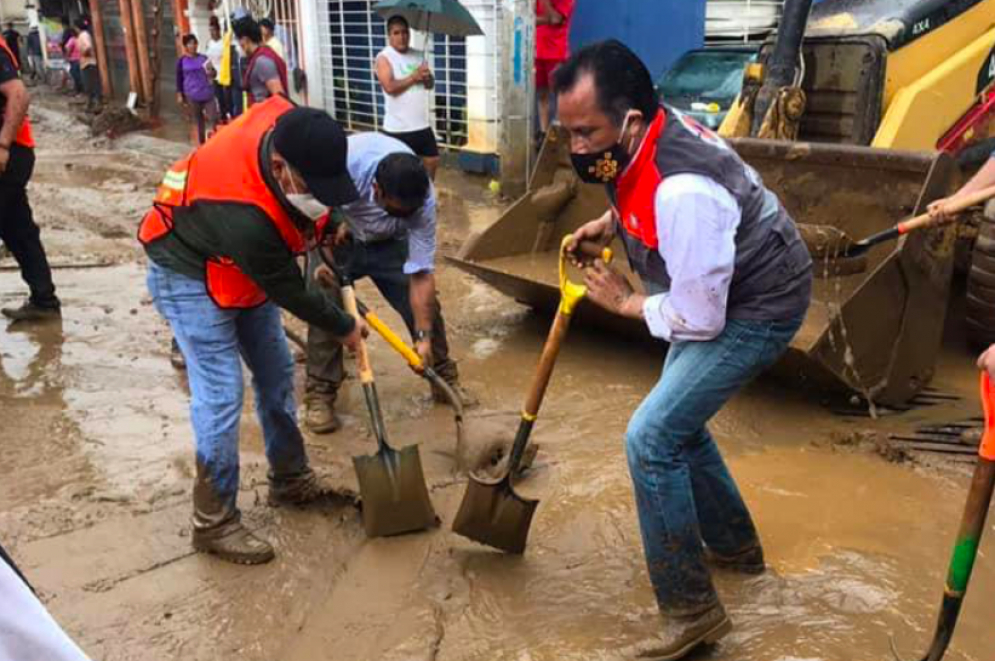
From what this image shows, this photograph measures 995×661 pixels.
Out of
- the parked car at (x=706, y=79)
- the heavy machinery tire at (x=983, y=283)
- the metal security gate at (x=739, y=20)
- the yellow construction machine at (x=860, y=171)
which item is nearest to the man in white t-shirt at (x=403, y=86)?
the parked car at (x=706, y=79)

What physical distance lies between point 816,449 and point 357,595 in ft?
6.82

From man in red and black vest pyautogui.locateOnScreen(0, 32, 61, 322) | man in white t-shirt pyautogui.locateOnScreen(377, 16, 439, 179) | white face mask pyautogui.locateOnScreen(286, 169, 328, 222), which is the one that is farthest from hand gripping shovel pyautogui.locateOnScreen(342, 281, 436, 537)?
man in white t-shirt pyautogui.locateOnScreen(377, 16, 439, 179)

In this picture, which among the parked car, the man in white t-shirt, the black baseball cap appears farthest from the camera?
the parked car

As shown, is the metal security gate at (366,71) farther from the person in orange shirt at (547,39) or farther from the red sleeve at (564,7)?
the red sleeve at (564,7)

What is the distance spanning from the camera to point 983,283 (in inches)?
174

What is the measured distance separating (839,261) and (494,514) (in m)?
2.26

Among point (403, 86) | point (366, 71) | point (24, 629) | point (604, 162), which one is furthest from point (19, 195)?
point (366, 71)

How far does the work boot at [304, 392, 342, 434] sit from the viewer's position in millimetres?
4242

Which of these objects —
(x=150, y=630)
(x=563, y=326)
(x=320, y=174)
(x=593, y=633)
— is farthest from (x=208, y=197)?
(x=593, y=633)

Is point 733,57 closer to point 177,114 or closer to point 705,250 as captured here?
point 705,250

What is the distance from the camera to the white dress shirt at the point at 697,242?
2.19 m

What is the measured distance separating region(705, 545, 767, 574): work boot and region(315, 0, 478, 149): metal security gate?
7.99m

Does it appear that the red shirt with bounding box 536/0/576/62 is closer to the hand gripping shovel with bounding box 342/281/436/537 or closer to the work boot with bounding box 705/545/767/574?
the hand gripping shovel with bounding box 342/281/436/537

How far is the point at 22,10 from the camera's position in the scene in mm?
30000
